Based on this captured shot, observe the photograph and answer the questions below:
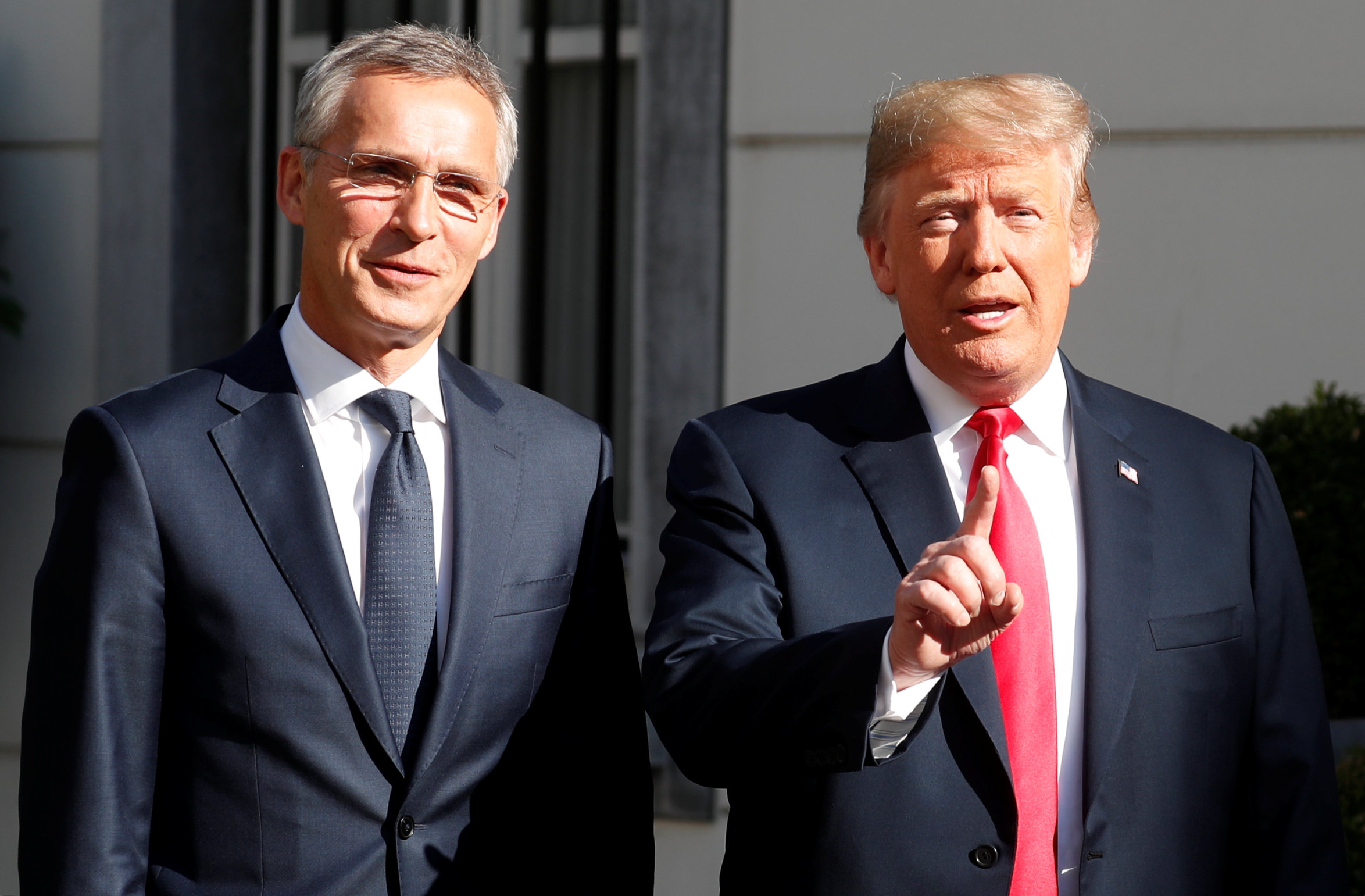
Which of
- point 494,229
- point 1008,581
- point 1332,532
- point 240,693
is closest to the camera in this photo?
point 1008,581

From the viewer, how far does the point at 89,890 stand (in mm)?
1923

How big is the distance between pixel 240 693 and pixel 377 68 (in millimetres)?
1018

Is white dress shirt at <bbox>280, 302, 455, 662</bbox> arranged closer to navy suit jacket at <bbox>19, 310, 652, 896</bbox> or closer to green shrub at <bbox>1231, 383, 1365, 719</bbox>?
navy suit jacket at <bbox>19, 310, 652, 896</bbox>

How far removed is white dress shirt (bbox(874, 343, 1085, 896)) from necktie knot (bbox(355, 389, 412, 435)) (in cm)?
83

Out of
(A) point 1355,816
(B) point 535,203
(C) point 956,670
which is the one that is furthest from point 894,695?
(B) point 535,203

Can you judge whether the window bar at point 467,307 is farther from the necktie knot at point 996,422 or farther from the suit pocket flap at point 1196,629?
the suit pocket flap at point 1196,629

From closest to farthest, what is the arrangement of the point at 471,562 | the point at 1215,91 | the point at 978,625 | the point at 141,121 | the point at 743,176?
the point at 978,625, the point at 471,562, the point at 1215,91, the point at 743,176, the point at 141,121

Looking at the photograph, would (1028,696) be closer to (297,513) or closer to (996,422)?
(996,422)

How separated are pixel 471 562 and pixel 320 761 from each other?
1.23 ft

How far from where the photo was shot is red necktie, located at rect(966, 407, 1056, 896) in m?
1.95

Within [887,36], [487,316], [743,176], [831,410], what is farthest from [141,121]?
[831,410]

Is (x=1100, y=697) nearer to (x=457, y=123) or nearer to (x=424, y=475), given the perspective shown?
(x=424, y=475)

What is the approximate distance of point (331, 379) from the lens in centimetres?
221

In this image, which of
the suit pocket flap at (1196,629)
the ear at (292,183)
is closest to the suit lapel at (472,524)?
the ear at (292,183)
